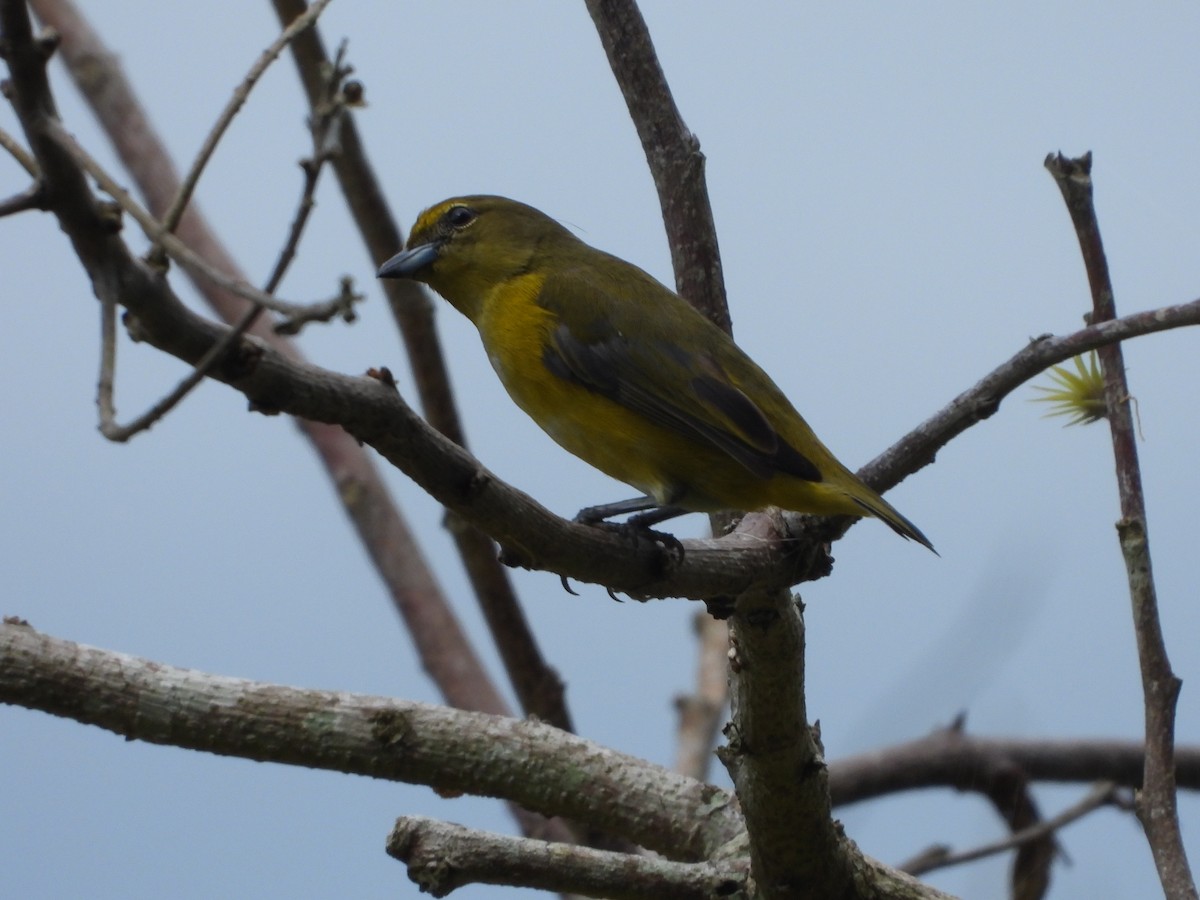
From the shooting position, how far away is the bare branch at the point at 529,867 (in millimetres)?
2779

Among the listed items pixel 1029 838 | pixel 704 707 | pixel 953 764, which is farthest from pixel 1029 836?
pixel 704 707

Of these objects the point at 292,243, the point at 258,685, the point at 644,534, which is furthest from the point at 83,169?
the point at 258,685

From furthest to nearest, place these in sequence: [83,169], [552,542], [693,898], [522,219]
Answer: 1. [522,219]
2. [693,898]
3. [552,542]
4. [83,169]

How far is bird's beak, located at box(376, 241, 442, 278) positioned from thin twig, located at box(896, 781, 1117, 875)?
241cm

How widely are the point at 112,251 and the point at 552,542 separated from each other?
3.94 ft

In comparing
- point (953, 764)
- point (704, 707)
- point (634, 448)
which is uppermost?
point (704, 707)

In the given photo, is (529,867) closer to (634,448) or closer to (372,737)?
(372,737)

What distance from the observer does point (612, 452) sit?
3551mm

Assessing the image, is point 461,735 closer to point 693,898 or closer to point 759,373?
point 693,898

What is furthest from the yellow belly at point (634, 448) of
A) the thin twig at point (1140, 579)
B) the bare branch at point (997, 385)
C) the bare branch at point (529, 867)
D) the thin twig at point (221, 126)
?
the thin twig at point (221, 126)

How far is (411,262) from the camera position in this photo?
4379mm

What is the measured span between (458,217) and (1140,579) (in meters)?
2.44

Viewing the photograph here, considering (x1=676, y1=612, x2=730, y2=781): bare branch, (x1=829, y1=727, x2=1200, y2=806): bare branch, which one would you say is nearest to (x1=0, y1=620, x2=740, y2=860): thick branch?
(x1=829, y1=727, x2=1200, y2=806): bare branch

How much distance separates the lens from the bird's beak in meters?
4.34
